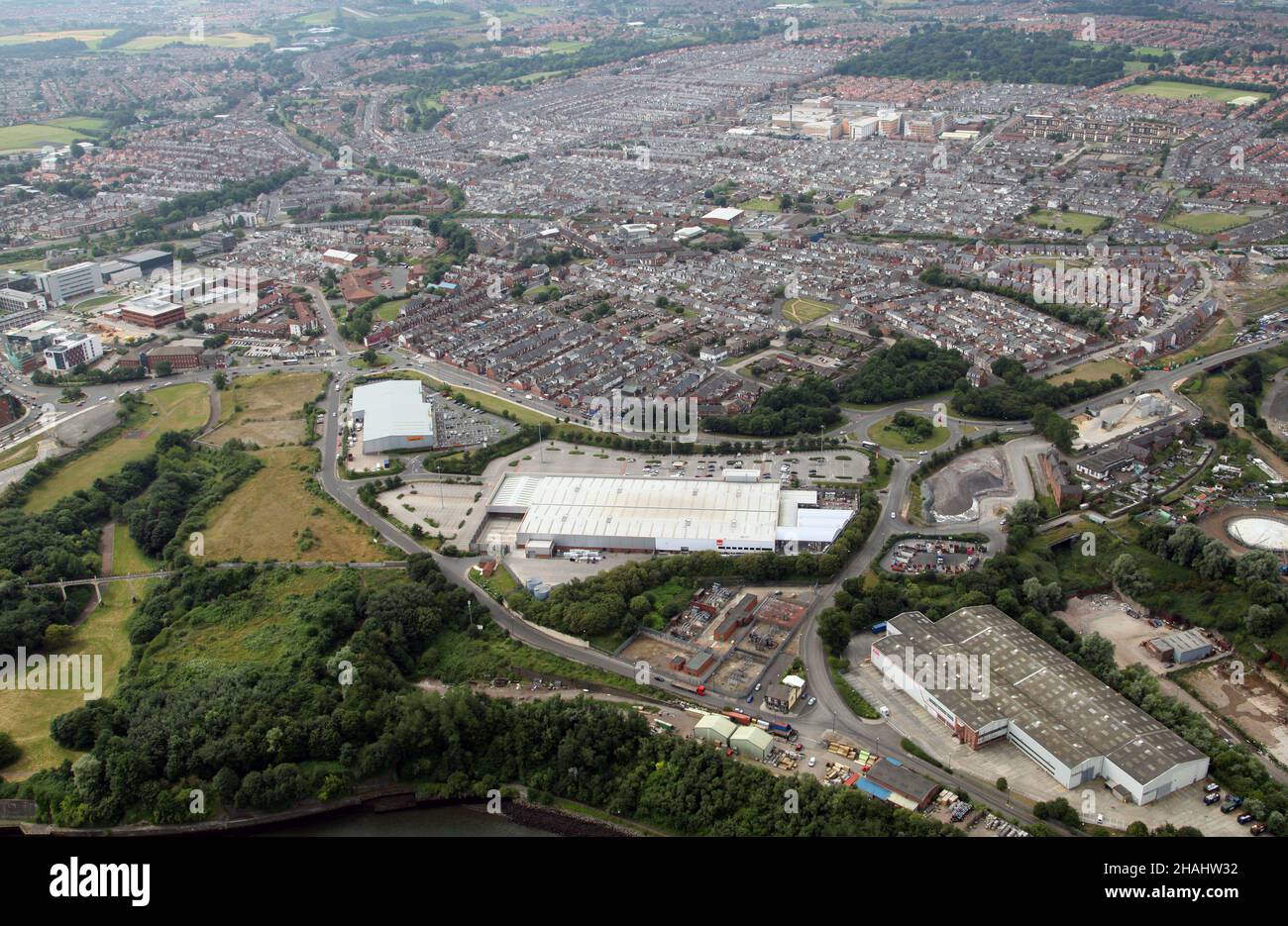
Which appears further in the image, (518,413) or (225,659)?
(518,413)

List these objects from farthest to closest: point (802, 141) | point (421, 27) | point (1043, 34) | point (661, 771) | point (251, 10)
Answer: point (251, 10)
point (421, 27)
point (1043, 34)
point (802, 141)
point (661, 771)

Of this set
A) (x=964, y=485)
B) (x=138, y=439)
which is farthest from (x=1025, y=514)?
(x=138, y=439)

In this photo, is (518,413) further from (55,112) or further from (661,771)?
(55,112)

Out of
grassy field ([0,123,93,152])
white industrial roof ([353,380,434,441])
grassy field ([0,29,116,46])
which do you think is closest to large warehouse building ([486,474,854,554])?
white industrial roof ([353,380,434,441])

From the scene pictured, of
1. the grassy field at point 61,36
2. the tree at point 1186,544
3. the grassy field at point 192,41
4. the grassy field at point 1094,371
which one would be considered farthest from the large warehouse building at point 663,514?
the grassy field at point 61,36

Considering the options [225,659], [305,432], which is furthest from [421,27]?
[225,659]
